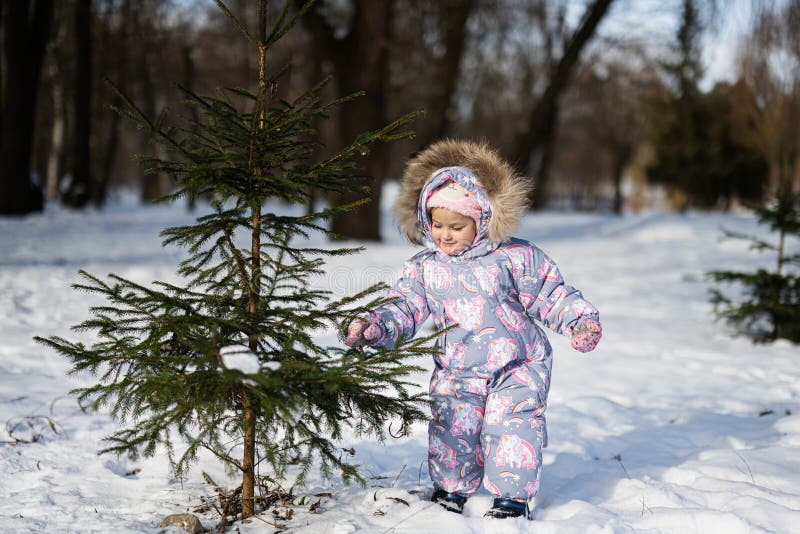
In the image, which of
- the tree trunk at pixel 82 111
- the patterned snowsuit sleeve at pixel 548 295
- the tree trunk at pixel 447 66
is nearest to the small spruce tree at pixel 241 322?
the patterned snowsuit sleeve at pixel 548 295

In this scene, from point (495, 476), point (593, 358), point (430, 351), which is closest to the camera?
A: point (430, 351)

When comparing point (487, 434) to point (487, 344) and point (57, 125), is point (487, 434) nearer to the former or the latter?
point (487, 344)

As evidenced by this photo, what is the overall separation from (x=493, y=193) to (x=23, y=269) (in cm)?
777

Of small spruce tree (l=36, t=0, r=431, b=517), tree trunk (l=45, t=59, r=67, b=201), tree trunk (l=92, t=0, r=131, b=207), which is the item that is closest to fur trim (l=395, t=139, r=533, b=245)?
small spruce tree (l=36, t=0, r=431, b=517)

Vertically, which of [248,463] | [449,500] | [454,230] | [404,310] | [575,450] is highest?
[454,230]

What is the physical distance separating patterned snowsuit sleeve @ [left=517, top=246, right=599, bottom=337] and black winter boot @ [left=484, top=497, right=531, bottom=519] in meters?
0.72

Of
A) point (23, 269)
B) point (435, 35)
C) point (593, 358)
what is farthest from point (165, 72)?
point (593, 358)

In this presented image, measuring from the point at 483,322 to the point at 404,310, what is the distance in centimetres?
35

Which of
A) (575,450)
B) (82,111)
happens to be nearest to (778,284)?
(575,450)

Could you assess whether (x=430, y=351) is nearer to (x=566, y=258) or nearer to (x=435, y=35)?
(x=566, y=258)

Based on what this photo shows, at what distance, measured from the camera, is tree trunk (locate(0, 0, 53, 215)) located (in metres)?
13.9

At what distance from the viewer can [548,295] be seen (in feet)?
9.27

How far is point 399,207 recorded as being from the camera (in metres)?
3.10

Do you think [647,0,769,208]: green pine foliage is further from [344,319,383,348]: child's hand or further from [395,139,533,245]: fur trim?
[344,319,383,348]: child's hand
